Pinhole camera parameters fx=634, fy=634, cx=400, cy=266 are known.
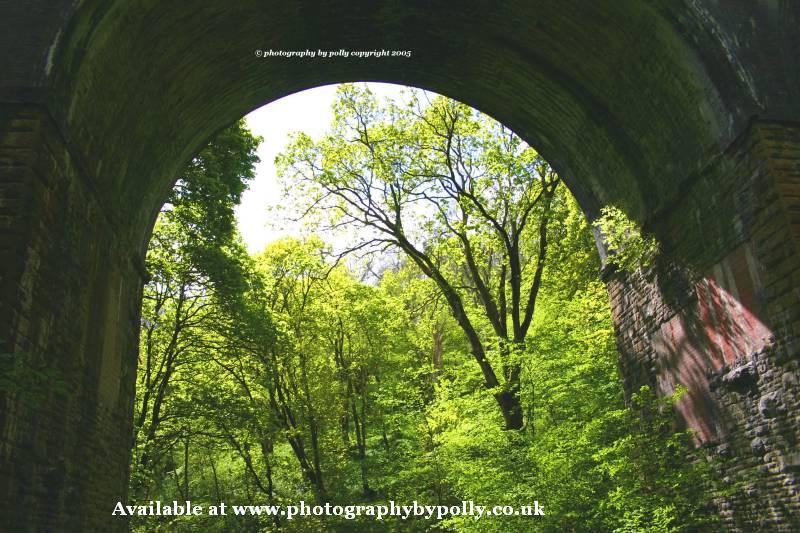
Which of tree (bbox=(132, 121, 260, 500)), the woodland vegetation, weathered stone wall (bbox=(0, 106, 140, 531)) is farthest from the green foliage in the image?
tree (bbox=(132, 121, 260, 500))

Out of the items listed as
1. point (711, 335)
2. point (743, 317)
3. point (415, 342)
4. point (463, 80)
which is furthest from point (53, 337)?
point (415, 342)

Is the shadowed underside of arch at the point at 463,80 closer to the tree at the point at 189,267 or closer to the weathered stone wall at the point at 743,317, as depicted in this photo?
the weathered stone wall at the point at 743,317

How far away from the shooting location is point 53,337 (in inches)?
239

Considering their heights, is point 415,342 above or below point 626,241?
above

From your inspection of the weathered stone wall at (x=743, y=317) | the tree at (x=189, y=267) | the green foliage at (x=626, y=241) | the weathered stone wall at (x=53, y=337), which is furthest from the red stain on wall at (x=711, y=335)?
the tree at (x=189, y=267)

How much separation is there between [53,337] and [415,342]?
18.7 metres

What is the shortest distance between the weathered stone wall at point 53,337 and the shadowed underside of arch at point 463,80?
0.09 ft

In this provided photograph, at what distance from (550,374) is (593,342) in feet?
3.21

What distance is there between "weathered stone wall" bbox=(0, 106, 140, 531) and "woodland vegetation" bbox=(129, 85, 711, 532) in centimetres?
564

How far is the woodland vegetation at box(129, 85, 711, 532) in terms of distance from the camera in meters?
10.1

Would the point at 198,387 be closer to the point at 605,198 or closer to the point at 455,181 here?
the point at 455,181

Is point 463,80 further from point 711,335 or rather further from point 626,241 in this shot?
point 711,335

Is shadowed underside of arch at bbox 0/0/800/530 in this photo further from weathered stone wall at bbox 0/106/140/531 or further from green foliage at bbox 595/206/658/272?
green foliage at bbox 595/206/658/272

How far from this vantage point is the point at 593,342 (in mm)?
11461
